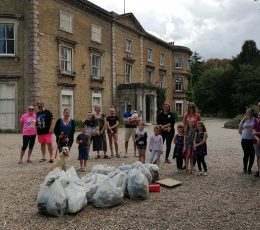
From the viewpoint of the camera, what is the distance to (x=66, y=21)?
82.3 feet

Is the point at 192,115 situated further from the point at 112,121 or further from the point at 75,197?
the point at 75,197

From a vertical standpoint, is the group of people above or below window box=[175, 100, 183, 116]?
below

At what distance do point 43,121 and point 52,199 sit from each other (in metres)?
5.65

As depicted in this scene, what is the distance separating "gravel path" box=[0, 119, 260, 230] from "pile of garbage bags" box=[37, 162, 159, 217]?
0.45 ft

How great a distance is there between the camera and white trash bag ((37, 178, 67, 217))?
228 inches

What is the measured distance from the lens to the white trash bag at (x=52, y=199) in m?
5.80

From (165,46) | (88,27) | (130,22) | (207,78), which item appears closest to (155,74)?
(165,46)

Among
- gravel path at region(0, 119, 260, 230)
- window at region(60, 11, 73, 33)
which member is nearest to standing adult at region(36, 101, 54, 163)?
gravel path at region(0, 119, 260, 230)

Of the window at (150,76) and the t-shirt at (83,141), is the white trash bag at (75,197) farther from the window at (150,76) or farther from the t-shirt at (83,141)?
the window at (150,76)

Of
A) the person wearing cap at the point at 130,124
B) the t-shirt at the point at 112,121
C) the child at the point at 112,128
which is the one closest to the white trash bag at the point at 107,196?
the child at the point at 112,128

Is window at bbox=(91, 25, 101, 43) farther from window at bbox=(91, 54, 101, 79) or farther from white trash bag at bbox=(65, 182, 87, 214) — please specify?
white trash bag at bbox=(65, 182, 87, 214)

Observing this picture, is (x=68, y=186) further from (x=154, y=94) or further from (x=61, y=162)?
(x=154, y=94)

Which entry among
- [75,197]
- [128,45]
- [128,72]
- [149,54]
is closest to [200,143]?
[75,197]

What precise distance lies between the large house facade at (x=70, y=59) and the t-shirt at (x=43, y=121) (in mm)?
11383
